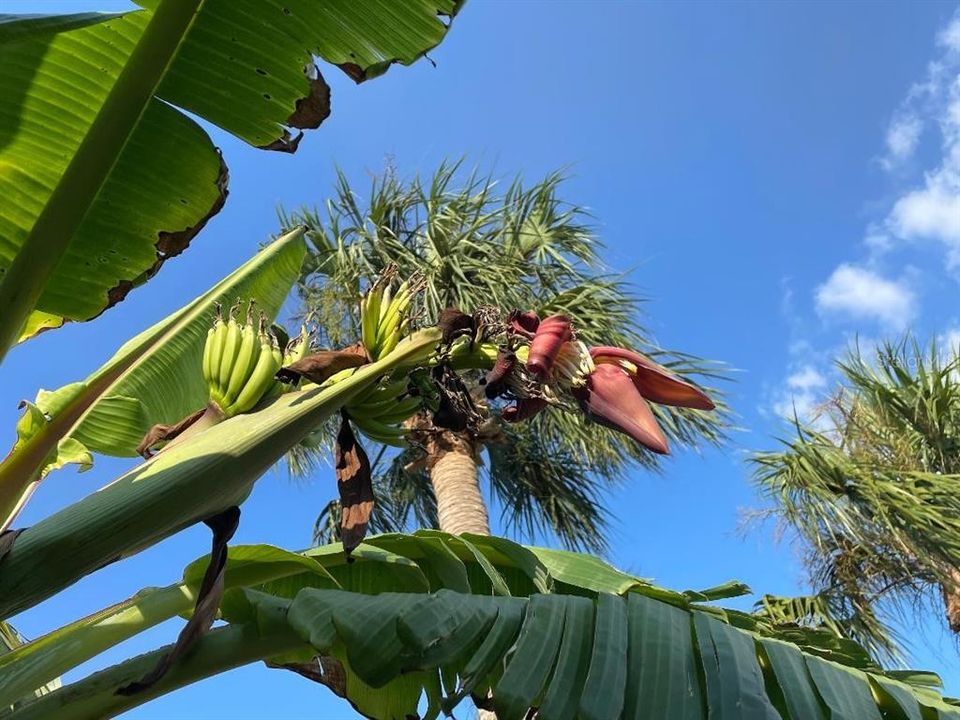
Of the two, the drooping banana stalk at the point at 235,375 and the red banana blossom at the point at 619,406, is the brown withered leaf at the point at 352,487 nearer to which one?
the drooping banana stalk at the point at 235,375

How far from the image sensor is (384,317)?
3.82ft

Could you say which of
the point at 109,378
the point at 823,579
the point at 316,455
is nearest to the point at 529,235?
the point at 316,455

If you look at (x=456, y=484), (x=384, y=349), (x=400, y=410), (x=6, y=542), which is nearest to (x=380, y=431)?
(x=400, y=410)

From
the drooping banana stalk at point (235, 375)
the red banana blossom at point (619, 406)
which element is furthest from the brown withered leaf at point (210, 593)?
the red banana blossom at point (619, 406)

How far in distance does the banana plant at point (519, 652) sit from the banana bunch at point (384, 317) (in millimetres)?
363

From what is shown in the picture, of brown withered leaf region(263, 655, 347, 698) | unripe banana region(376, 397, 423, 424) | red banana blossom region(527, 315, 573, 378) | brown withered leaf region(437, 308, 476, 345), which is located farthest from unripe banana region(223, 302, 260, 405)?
brown withered leaf region(263, 655, 347, 698)

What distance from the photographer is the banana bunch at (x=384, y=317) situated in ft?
3.70

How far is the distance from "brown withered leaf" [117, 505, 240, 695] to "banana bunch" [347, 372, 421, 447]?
0.82 feet

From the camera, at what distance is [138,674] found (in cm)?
106

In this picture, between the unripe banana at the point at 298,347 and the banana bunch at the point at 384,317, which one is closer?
the banana bunch at the point at 384,317

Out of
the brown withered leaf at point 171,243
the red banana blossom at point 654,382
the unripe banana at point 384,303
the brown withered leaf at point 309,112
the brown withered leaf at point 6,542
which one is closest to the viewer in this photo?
the brown withered leaf at point 6,542

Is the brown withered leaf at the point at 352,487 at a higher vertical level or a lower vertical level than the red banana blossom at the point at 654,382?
lower

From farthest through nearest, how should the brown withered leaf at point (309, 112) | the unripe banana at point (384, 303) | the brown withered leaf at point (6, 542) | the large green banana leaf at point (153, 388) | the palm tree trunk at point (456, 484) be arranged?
the palm tree trunk at point (456, 484) → the large green banana leaf at point (153, 388) → the brown withered leaf at point (309, 112) → the unripe banana at point (384, 303) → the brown withered leaf at point (6, 542)

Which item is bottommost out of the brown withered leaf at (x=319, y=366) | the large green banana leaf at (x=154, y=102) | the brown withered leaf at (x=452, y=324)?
the brown withered leaf at (x=319, y=366)
